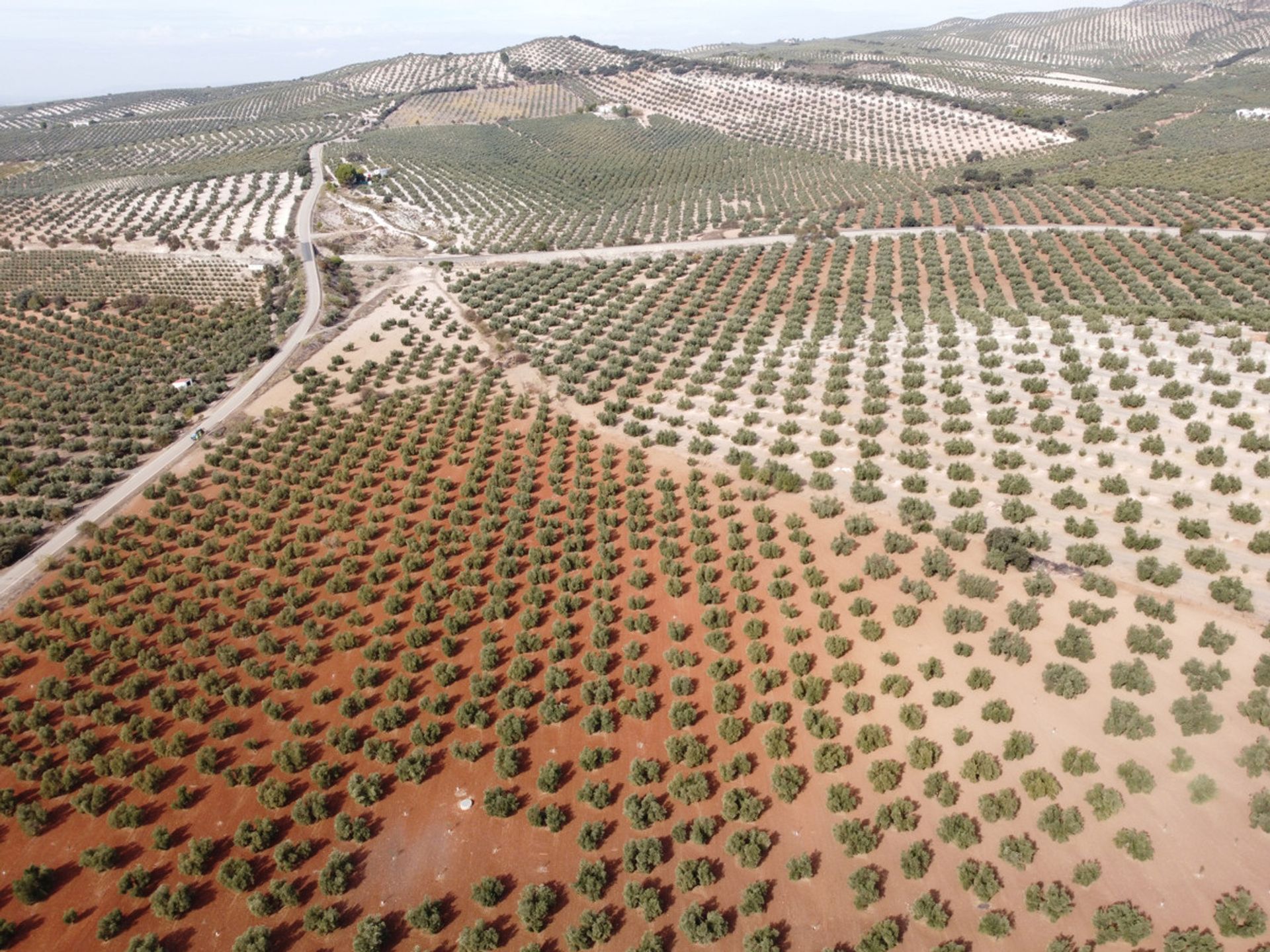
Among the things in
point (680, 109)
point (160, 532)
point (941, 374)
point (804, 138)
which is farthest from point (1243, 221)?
point (680, 109)

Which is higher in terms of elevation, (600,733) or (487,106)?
(487,106)

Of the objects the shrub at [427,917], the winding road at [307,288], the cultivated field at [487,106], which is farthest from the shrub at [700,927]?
the cultivated field at [487,106]

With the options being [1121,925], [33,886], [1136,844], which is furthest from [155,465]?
[1136,844]

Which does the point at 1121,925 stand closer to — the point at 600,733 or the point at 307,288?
the point at 600,733

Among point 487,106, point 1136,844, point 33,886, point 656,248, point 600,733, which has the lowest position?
point 1136,844

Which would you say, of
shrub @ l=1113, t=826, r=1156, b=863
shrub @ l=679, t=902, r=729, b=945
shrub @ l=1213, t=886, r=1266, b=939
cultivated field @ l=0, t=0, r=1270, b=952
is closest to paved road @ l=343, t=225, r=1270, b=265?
cultivated field @ l=0, t=0, r=1270, b=952

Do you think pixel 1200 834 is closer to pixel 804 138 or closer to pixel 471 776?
pixel 471 776

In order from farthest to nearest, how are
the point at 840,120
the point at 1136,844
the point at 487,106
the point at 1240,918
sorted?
1. the point at 487,106
2. the point at 840,120
3. the point at 1136,844
4. the point at 1240,918
